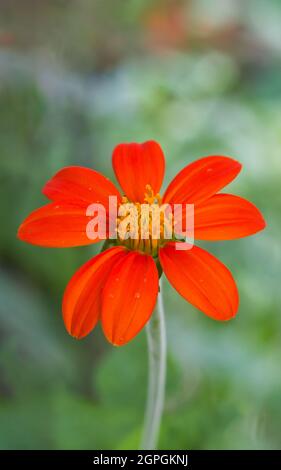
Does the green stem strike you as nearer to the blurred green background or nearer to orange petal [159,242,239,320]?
orange petal [159,242,239,320]

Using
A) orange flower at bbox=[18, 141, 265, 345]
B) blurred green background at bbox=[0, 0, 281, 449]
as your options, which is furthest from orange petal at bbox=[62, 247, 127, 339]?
blurred green background at bbox=[0, 0, 281, 449]

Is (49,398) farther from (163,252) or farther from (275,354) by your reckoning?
(163,252)

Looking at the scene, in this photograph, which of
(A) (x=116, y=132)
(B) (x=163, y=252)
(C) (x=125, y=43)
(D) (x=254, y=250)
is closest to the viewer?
(B) (x=163, y=252)

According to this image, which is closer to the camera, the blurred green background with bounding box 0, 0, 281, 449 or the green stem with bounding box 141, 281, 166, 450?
the green stem with bounding box 141, 281, 166, 450

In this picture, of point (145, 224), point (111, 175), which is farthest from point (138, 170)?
point (111, 175)

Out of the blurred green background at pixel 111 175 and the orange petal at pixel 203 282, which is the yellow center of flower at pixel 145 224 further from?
the blurred green background at pixel 111 175

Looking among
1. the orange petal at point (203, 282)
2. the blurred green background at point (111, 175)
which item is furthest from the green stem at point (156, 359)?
the blurred green background at point (111, 175)

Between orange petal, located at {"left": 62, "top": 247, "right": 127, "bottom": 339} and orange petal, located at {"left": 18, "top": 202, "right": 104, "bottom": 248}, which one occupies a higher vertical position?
orange petal, located at {"left": 18, "top": 202, "right": 104, "bottom": 248}
